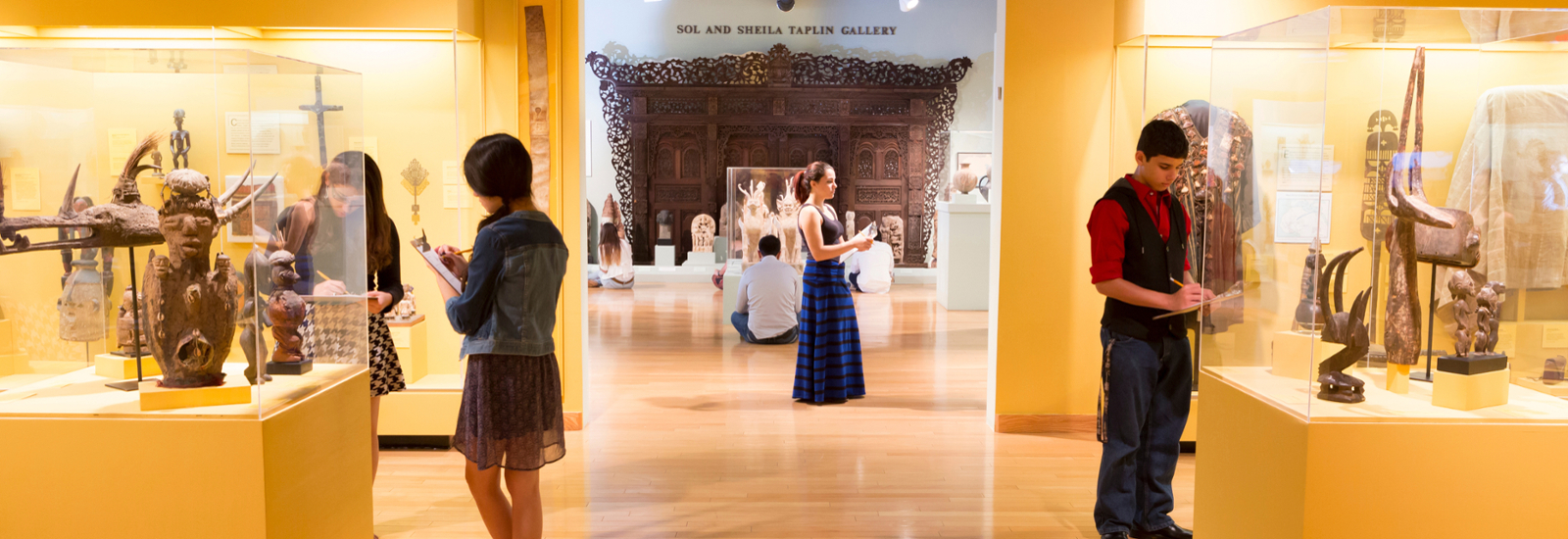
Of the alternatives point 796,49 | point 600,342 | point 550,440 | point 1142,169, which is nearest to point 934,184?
point 796,49

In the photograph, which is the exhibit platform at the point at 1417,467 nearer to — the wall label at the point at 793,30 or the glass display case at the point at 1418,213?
the glass display case at the point at 1418,213

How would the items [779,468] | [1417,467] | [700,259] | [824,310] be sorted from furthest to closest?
[700,259] → [824,310] → [779,468] → [1417,467]

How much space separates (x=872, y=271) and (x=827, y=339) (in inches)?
244

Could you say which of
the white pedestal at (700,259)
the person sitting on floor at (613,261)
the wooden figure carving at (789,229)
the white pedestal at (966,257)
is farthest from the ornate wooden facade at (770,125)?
the wooden figure carving at (789,229)

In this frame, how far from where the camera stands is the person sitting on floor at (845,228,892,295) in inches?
459

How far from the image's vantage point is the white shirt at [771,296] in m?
7.67

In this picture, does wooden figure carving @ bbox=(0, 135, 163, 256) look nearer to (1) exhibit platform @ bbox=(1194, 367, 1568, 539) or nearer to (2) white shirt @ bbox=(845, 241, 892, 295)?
(1) exhibit platform @ bbox=(1194, 367, 1568, 539)

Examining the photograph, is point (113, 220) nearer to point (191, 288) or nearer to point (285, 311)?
point (191, 288)

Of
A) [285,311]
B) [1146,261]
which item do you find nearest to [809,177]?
[1146,261]

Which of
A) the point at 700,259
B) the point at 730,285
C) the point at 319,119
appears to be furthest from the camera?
the point at 700,259

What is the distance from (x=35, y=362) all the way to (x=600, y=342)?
5835 mm

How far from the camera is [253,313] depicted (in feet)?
6.90

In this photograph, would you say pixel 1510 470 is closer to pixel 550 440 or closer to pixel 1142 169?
pixel 1142 169

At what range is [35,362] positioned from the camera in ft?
7.02
